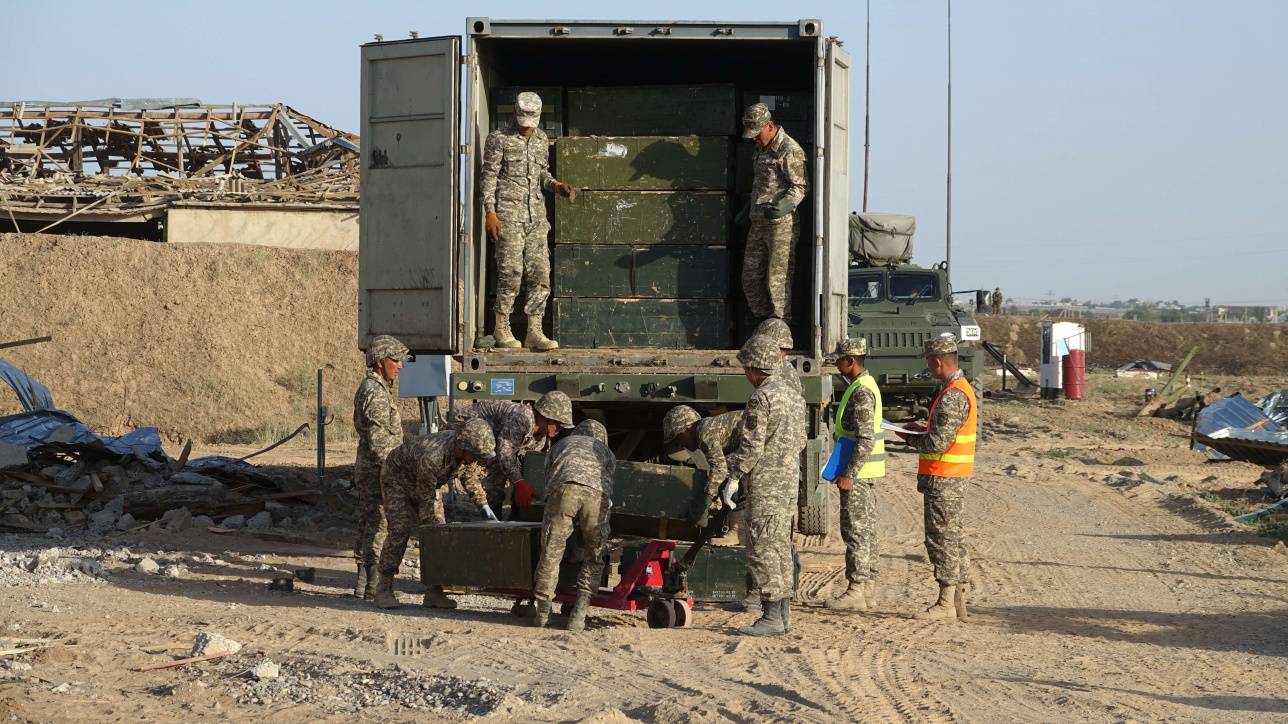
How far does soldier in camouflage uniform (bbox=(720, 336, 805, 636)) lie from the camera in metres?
8.09

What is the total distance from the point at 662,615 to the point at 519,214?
11.8ft

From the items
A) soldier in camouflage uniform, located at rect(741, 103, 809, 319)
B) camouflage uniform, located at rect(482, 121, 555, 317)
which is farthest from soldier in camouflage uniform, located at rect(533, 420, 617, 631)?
soldier in camouflage uniform, located at rect(741, 103, 809, 319)

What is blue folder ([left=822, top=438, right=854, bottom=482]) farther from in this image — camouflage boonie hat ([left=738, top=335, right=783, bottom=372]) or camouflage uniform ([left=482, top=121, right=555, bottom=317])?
camouflage uniform ([left=482, top=121, right=555, bottom=317])

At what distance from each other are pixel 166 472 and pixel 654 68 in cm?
629

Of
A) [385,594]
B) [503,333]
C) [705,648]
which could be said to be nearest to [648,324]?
[503,333]

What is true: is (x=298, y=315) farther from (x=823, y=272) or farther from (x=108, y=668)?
(x=108, y=668)

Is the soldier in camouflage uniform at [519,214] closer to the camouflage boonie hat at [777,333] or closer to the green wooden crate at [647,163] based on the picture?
the green wooden crate at [647,163]

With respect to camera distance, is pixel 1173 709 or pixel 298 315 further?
pixel 298 315

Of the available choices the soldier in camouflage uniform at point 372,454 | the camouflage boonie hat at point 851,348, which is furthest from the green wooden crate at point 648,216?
the soldier in camouflage uniform at point 372,454

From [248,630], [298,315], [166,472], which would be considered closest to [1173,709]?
[248,630]

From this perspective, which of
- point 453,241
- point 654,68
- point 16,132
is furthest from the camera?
point 16,132

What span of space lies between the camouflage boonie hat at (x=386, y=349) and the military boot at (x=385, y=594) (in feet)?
5.02

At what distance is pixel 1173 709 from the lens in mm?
6172

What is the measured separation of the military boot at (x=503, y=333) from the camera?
10.6 metres
